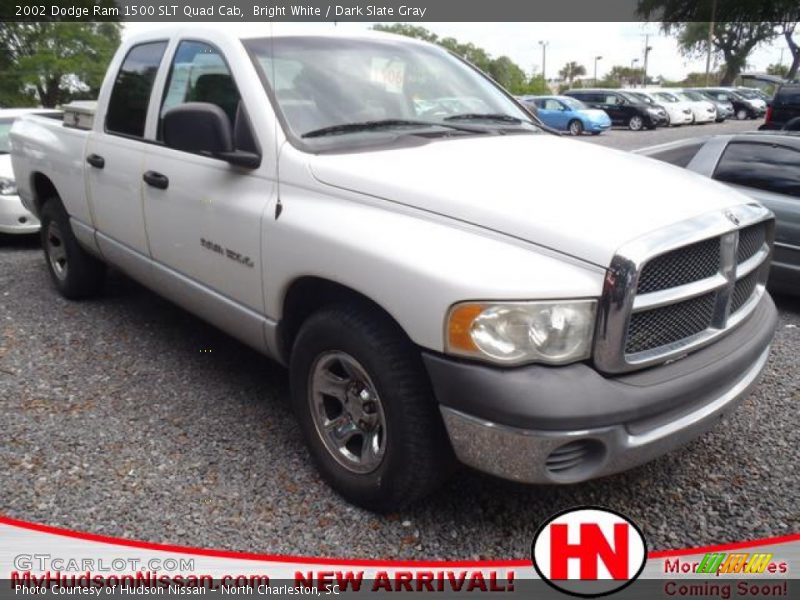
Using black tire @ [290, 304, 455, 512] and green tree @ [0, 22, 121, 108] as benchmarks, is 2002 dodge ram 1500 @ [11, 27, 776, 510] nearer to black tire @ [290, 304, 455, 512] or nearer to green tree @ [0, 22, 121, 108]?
black tire @ [290, 304, 455, 512]

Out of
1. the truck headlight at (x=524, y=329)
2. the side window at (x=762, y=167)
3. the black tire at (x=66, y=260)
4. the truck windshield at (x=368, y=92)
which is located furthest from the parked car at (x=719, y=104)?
the truck headlight at (x=524, y=329)

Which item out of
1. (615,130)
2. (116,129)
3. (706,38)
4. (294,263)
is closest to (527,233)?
(294,263)

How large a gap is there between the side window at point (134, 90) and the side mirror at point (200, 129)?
1.12 meters

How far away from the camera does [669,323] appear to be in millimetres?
2316

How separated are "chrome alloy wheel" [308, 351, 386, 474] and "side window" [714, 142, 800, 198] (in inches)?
163

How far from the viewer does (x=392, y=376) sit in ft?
7.67

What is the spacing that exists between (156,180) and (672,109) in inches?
1087

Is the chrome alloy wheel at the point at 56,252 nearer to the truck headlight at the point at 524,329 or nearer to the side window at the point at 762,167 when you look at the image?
the truck headlight at the point at 524,329

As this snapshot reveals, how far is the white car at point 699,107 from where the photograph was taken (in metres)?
28.5

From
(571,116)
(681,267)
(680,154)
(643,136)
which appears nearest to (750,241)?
(681,267)

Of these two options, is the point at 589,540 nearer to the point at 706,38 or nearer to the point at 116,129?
the point at 116,129

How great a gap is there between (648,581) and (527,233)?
4.10 ft

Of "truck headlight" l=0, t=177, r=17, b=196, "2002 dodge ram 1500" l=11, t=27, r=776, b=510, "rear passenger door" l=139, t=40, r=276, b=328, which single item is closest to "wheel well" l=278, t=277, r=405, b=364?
"2002 dodge ram 1500" l=11, t=27, r=776, b=510

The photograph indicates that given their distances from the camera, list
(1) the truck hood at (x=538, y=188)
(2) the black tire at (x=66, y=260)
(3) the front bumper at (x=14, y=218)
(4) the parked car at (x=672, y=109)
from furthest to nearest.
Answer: (4) the parked car at (x=672, y=109)
(3) the front bumper at (x=14, y=218)
(2) the black tire at (x=66, y=260)
(1) the truck hood at (x=538, y=188)
